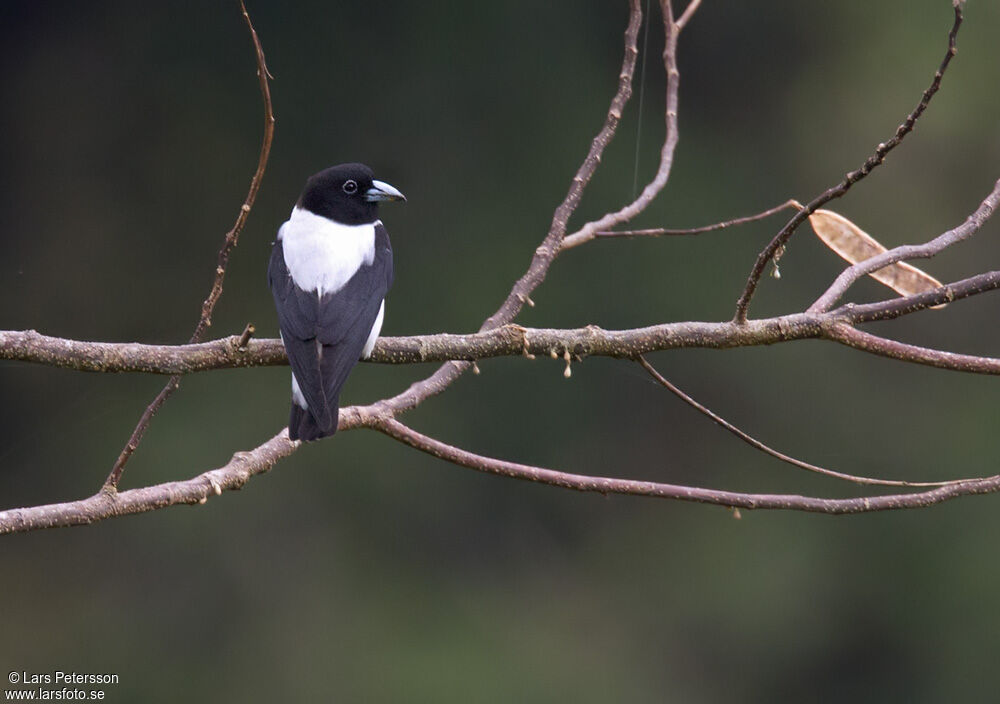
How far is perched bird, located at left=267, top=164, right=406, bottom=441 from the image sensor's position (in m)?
3.08

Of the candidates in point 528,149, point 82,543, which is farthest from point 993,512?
point 82,543

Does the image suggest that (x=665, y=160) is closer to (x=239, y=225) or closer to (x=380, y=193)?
(x=380, y=193)

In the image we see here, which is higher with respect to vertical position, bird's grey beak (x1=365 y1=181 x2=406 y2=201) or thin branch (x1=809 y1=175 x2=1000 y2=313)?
bird's grey beak (x1=365 y1=181 x2=406 y2=201)

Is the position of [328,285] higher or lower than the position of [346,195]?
lower

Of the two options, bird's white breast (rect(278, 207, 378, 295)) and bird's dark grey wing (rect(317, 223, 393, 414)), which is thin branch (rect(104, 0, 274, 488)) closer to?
bird's dark grey wing (rect(317, 223, 393, 414))

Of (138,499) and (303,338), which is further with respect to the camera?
(303,338)

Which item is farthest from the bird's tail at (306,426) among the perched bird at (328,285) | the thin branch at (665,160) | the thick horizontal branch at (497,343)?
the thin branch at (665,160)

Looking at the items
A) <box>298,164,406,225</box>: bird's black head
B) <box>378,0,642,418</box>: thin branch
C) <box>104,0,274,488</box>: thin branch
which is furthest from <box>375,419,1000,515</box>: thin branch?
<box>298,164,406,225</box>: bird's black head

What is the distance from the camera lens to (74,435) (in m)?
9.88

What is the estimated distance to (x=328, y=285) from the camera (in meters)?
3.34

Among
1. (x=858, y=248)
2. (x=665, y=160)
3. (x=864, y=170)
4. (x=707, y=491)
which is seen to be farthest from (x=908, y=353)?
(x=665, y=160)

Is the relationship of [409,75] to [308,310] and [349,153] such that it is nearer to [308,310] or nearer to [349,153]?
[349,153]

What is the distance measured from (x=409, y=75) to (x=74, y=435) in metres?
3.42

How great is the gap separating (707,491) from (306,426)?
0.89 meters
